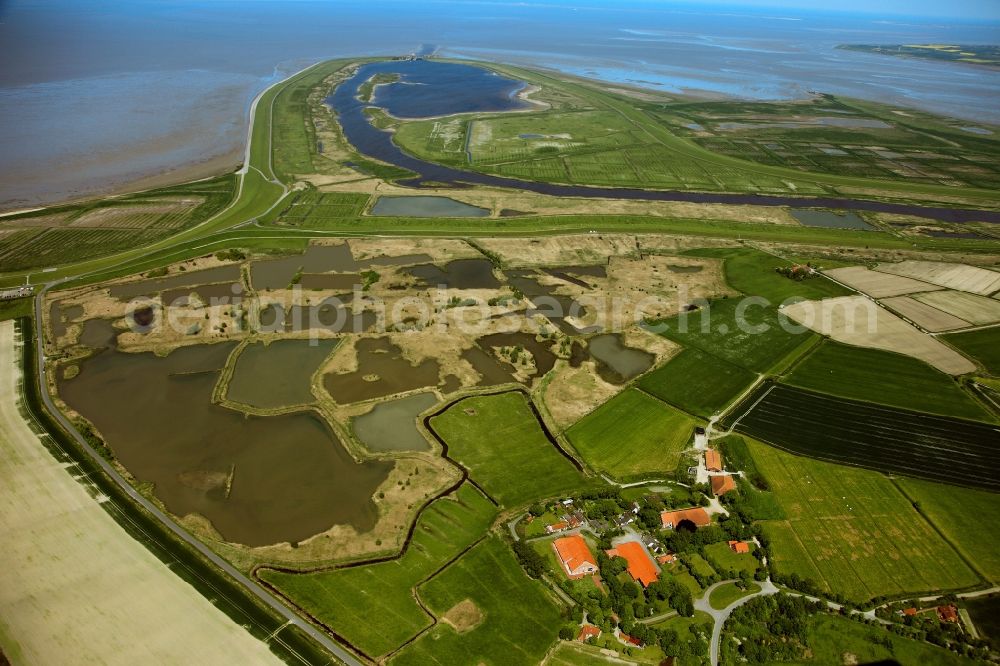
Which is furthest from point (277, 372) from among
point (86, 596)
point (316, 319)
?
point (86, 596)

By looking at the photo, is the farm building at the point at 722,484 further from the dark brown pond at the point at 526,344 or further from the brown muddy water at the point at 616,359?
the dark brown pond at the point at 526,344

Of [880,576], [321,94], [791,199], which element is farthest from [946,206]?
[321,94]

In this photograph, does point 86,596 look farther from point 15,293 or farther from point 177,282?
point 15,293

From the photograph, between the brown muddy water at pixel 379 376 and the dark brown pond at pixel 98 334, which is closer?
the brown muddy water at pixel 379 376

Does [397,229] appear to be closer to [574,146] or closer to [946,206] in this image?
[574,146]

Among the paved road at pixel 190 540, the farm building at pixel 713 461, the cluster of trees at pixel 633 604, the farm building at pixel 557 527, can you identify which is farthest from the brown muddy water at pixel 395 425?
the farm building at pixel 713 461
